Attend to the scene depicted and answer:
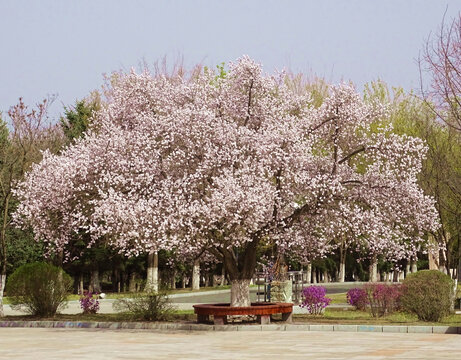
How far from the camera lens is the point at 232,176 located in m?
21.2

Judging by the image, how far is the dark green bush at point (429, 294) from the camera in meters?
22.9

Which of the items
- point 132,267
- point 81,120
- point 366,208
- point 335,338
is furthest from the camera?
point 132,267

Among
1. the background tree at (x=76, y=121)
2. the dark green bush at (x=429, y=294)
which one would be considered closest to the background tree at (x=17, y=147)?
the background tree at (x=76, y=121)

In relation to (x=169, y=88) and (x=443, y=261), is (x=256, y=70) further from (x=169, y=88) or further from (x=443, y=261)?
(x=443, y=261)

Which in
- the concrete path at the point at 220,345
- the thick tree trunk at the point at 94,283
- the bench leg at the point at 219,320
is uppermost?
the thick tree trunk at the point at 94,283

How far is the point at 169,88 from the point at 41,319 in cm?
821

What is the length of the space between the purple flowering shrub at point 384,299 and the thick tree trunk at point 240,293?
4505mm

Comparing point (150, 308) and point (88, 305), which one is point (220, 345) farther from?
point (88, 305)

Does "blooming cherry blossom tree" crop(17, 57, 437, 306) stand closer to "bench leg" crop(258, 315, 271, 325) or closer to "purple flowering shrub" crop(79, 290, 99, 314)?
"bench leg" crop(258, 315, 271, 325)

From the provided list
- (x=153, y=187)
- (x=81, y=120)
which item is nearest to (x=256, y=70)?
(x=153, y=187)

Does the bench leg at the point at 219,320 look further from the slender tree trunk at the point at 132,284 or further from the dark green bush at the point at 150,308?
the slender tree trunk at the point at 132,284

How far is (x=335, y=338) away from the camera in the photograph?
62.3ft

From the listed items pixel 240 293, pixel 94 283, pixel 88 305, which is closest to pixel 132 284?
pixel 94 283

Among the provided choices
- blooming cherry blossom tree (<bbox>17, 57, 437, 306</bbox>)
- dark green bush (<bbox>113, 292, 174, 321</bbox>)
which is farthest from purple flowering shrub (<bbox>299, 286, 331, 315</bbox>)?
dark green bush (<bbox>113, 292, 174, 321</bbox>)
